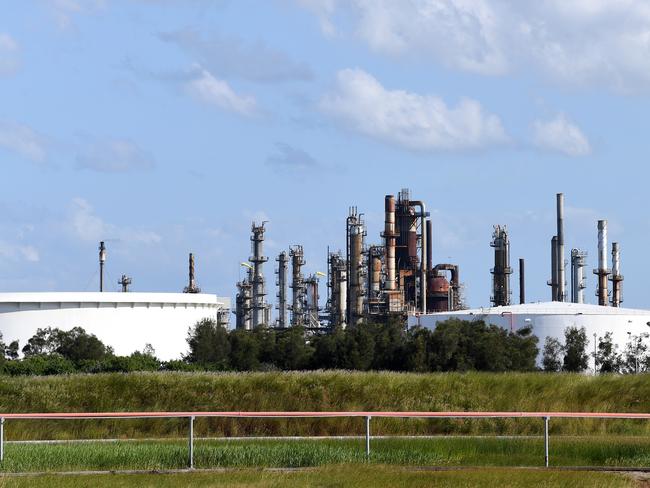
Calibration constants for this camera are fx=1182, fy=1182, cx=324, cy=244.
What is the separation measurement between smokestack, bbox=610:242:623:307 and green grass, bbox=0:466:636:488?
9817 centimetres

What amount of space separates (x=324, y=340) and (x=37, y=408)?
4562 centimetres

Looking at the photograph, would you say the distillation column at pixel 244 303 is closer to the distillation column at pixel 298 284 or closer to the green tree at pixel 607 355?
the distillation column at pixel 298 284

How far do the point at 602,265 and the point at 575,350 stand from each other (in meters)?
34.1

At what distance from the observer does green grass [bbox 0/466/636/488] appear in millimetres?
17562

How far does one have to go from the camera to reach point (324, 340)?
251 feet

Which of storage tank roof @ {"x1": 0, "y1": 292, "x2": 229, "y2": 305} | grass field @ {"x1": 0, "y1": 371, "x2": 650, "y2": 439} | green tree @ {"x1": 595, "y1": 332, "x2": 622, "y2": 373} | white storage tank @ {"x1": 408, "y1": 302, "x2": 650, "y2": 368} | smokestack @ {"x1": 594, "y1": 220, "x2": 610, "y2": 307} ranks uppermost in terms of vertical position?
smokestack @ {"x1": 594, "y1": 220, "x2": 610, "y2": 307}

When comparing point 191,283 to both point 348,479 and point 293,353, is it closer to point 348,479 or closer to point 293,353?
point 293,353

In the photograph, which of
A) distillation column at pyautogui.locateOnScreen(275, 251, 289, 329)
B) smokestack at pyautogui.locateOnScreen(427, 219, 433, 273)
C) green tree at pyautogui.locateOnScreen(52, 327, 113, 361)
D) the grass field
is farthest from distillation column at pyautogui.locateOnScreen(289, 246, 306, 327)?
→ the grass field

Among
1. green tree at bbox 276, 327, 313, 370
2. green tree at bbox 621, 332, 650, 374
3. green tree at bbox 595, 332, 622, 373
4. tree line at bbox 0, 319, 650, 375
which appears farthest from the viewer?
green tree at bbox 621, 332, 650, 374

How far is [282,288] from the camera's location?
132 metres

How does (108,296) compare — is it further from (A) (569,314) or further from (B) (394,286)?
(A) (569,314)

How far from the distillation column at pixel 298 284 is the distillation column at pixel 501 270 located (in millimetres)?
23962

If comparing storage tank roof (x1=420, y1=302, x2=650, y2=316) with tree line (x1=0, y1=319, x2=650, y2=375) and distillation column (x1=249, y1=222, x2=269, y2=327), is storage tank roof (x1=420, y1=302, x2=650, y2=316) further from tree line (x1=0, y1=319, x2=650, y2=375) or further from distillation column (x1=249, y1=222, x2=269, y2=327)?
distillation column (x1=249, y1=222, x2=269, y2=327)

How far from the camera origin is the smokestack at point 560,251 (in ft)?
359
